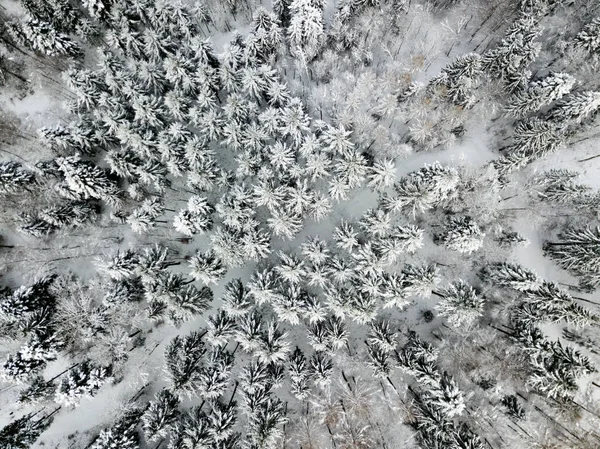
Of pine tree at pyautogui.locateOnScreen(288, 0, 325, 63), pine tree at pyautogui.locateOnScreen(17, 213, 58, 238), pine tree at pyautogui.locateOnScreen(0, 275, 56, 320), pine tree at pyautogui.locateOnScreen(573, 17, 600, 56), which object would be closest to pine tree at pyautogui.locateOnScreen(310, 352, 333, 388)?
pine tree at pyautogui.locateOnScreen(0, 275, 56, 320)

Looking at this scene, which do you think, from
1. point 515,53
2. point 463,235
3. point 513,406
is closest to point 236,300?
point 463,235

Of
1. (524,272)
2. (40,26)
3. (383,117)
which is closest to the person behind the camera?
(524,272)

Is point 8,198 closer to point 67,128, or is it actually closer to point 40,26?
point 67,128

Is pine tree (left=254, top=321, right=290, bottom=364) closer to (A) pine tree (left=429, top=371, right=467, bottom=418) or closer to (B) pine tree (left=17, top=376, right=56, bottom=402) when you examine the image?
(A) pine tree (left=429, top=371, right=467, bottom=418)

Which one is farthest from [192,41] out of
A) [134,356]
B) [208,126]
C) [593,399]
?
[593,399]

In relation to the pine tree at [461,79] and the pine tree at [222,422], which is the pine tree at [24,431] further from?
the pine tree at [461,79]

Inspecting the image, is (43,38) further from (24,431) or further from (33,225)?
(24,431)
